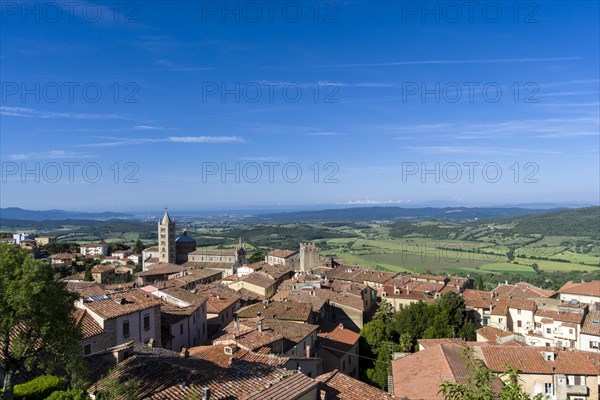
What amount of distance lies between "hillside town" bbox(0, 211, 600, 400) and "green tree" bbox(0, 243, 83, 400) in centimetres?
151

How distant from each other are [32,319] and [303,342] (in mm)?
19357

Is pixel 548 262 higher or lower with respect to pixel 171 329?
lower

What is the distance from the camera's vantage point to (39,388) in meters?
11.7

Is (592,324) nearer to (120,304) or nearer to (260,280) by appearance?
(260,280)

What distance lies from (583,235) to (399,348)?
162 m

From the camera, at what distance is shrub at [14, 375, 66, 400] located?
11.5 m

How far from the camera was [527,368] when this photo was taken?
24703mm

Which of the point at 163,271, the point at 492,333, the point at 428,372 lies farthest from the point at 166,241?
the point at 428,372

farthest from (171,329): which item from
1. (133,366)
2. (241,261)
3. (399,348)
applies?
(241,261)

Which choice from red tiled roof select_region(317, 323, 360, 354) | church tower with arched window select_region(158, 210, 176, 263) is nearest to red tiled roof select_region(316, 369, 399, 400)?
red tiled roof select_region(317, 323, 360, 354)

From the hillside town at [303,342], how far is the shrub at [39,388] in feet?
3.32

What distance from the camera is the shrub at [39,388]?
11500 mm

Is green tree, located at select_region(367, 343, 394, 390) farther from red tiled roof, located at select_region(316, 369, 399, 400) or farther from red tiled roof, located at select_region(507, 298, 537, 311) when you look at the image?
red tiled roof, located at select_region(507, 298, 537, 311)

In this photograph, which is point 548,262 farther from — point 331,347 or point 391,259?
point 331,347
